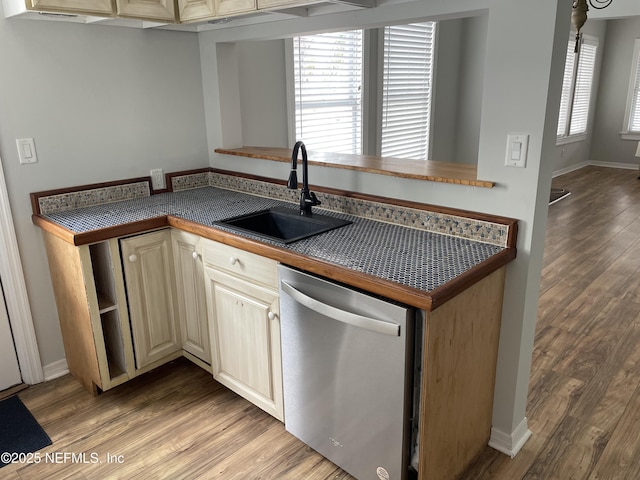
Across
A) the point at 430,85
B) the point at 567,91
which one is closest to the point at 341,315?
the point at 430,85

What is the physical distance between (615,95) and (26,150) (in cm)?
907

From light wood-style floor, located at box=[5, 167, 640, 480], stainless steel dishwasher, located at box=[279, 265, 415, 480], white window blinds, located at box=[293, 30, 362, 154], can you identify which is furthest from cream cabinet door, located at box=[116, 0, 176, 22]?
light wood-style floor, located at box=[5, 167, 640, 480]

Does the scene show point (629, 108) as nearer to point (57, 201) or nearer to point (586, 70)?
point (586, 70)

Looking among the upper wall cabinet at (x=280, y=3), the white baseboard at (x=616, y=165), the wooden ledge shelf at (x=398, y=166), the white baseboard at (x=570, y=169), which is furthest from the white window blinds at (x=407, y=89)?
the white baseboard at (x=616, y=165)

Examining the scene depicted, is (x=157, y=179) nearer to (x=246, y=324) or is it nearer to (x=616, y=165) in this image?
(x=246, y=324)

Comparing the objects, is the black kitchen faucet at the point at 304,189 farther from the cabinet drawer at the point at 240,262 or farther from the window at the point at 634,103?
the window at the point at 634,103

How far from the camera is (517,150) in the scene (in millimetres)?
1747

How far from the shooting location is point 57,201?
2.46 metres

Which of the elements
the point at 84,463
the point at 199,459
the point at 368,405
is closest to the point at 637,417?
the point at 368,405

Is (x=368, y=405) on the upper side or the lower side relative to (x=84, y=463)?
upper

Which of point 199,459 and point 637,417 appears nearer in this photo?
point 199,459

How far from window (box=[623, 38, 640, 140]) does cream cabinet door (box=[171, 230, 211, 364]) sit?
856cm

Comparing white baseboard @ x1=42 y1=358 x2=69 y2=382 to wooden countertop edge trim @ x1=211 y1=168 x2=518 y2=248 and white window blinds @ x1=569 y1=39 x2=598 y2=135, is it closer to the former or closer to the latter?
wooden countertop edge trim @ x1=211 y1=168 x2=518 y2=248

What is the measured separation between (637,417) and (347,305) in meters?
1.60
